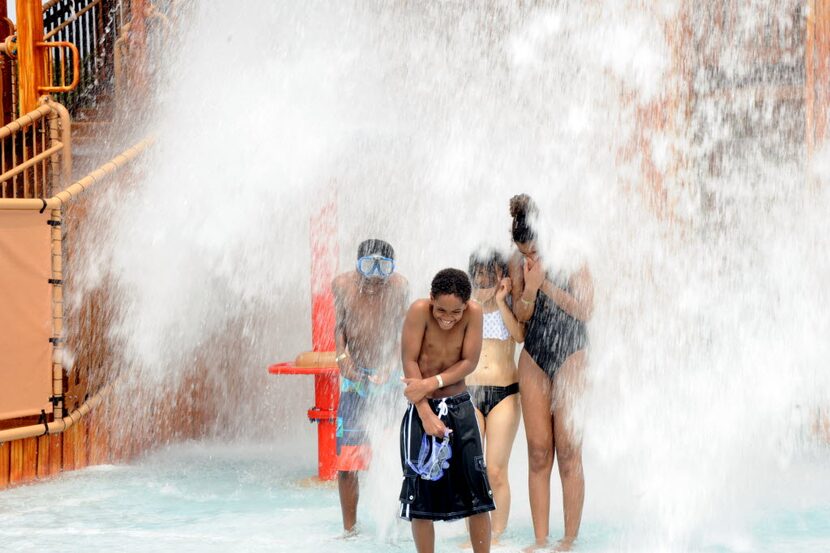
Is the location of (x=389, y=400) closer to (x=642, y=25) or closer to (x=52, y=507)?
(x=52, y=507)

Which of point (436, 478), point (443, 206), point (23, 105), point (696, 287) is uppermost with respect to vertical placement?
point (23, 105)

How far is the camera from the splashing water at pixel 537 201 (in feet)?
28.0

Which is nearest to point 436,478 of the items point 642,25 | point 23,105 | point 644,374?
point 644,374

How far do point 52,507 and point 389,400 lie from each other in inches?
102

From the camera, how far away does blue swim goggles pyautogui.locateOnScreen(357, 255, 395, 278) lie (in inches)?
237

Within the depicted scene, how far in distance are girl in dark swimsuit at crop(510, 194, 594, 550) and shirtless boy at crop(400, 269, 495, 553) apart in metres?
0.79

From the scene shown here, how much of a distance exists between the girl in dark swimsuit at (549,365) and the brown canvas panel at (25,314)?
387 centimetres

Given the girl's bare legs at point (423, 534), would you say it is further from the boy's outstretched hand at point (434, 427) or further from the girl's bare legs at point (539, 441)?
the girl's bare legs at point (539, 441)

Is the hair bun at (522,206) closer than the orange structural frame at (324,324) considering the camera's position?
Yes

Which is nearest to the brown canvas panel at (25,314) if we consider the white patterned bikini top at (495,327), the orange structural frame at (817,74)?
the white patterned bikini top at (495,327)

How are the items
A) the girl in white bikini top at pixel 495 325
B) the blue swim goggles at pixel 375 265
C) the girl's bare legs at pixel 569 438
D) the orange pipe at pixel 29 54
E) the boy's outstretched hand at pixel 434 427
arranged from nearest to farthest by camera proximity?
the boy's outstretched hand at pixel 434 427 < the girl's bare legs at pixel 569 438 < the girl in white bikini top at pixel 495 325 < the blue swim goggles at pixel 375 265 < the orange pipe at pixel 29 54

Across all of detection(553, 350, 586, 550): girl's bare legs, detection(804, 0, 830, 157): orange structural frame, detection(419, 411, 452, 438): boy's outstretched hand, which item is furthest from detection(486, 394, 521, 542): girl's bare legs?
detection(804, 0, 830, 157): orange structural frame

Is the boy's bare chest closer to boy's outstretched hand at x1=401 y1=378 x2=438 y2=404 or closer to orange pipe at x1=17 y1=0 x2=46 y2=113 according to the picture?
boy's outstretched hand at x1=401 y1=378 x2=438 y2=404

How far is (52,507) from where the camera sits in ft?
23.4
